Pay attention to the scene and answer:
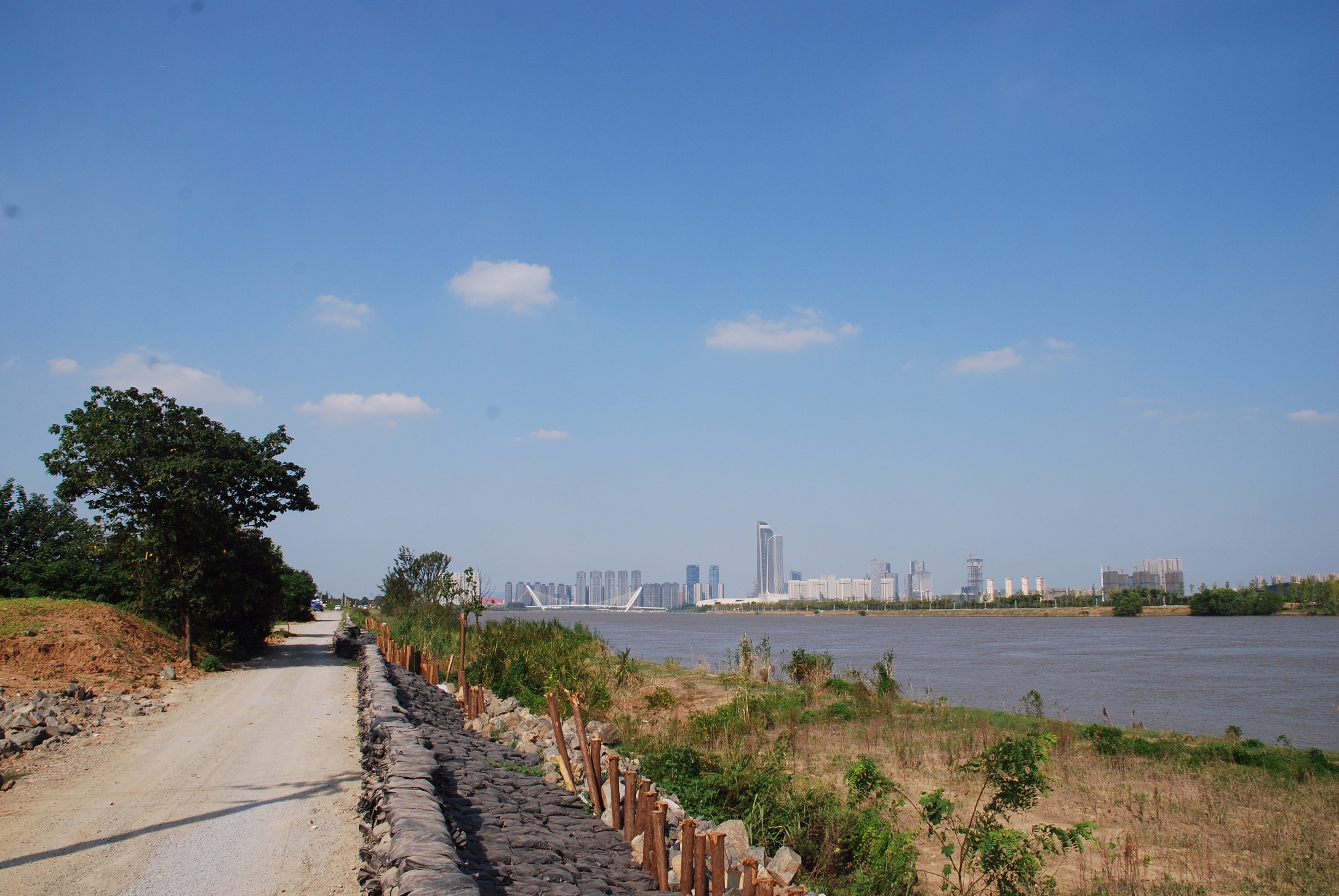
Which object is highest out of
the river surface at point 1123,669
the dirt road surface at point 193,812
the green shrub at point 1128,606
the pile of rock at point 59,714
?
the pile of rock at point 59,714

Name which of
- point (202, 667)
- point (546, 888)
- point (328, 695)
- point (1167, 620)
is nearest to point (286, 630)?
point (202, 667)

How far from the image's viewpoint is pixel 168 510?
20.0 metres

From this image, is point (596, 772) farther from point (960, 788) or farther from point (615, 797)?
point (960, 788)

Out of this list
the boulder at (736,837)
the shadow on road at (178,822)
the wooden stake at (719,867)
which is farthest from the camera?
the boulder at (736,837)

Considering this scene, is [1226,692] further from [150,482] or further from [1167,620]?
[1167,620]

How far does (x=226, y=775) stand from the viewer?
9.45m

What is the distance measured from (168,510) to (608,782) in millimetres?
16432

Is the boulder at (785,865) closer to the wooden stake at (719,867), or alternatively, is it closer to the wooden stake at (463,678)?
the wooden stake at (719,867)

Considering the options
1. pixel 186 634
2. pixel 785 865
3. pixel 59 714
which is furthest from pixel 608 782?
pixel 186 634

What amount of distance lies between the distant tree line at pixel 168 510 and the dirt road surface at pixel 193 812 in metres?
7.92

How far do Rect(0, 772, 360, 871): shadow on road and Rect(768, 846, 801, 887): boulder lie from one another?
5.02 metres

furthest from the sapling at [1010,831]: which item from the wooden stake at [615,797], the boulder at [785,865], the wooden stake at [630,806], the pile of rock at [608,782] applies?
the wooden stake at [615,797]

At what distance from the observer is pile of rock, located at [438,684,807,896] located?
6492mm

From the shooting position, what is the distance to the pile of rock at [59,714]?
10273 mm
